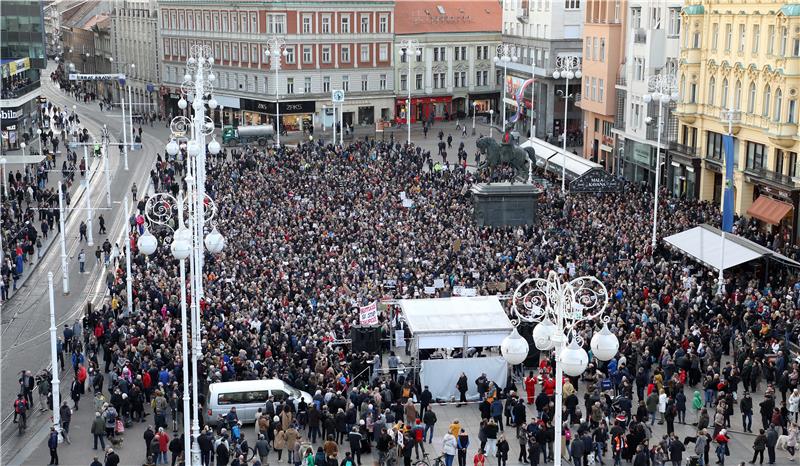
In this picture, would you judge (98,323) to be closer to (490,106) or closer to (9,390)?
(9,390)

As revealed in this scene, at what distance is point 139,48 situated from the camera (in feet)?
368

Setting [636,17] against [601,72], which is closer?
[636,17]

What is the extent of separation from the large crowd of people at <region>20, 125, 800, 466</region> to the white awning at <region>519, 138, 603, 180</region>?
7457 millimetres

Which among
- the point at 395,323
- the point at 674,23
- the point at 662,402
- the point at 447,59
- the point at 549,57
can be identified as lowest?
the point at 662,402

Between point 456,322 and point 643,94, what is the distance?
3723 centimetres

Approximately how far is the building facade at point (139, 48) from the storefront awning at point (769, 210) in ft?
220

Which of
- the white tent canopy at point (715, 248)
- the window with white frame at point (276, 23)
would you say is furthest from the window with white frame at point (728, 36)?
the window with white frame at point (276, 23)

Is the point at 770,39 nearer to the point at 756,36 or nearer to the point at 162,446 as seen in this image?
the point at 756,36

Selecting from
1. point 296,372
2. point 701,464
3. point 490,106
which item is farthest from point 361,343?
point 490,106

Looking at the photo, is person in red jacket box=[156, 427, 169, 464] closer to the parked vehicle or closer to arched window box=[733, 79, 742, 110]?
arched window box=[733, 79, 742, 110]

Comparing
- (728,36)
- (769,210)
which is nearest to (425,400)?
(769,210)

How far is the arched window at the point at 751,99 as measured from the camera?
174ft

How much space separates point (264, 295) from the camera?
3756 cm

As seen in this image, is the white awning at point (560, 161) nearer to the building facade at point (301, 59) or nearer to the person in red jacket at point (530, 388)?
the building facade at point (301, 59)
